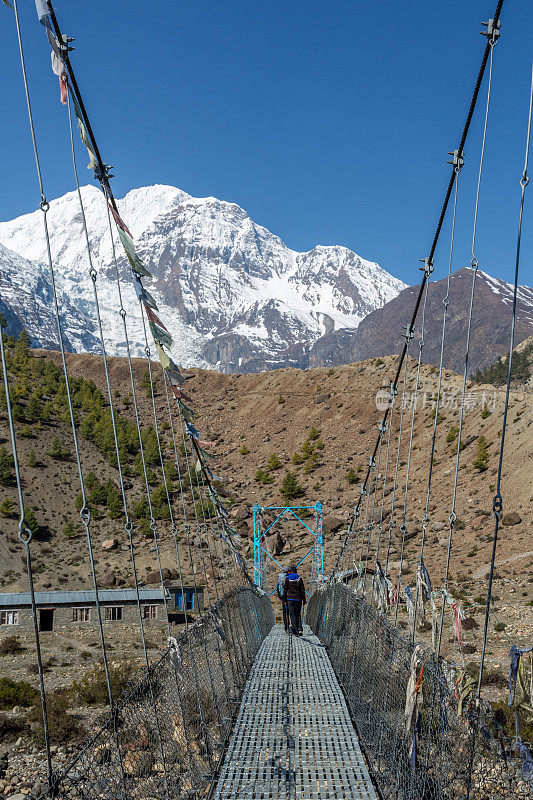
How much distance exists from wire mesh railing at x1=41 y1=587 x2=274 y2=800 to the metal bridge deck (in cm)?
17

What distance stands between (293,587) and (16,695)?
27.4 feet

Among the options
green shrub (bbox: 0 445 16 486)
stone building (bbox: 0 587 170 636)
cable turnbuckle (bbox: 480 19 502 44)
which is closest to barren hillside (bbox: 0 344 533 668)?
green shrub (bbox: 0 445 16 486)

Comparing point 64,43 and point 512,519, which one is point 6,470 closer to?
point 512,519

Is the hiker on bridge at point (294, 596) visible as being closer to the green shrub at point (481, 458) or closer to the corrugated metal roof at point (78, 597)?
the corrugated metal roof at point (78, 597)

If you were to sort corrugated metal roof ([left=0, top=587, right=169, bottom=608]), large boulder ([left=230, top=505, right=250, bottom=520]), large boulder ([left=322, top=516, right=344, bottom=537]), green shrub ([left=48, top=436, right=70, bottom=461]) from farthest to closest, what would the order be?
1. green shrub ([left=48, top=436, right=70, bottom=461])
2. large boulder ([left=230, top=505, right=250, bottom=520])
3. large boulder ([left=322, top=516, right=344, bottom=537])
4. corrugated metal roof ([left=0, top=587, right=169, bottom=608])

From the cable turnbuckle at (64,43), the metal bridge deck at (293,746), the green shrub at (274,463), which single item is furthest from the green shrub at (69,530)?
the cable turnbuckle at (64,43)

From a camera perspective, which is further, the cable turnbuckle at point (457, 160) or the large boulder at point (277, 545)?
the large boulder at point (277, 545)

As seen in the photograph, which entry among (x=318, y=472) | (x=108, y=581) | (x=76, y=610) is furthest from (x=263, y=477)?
(x=76, y=610)

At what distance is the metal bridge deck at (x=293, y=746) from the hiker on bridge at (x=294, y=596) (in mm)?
1792

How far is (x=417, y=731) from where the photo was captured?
Result: 4191mm

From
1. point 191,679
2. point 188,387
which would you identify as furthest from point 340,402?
point 191,679

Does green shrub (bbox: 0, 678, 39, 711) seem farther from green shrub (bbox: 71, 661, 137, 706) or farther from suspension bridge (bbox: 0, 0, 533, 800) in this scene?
suspension bridge (bbox: 0, 0, 533, 800)

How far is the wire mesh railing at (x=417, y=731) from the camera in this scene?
155 inches

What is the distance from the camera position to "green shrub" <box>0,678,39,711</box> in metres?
13.6
